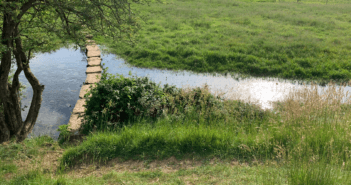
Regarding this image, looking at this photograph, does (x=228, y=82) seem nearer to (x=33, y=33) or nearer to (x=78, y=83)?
(x=78, y=83)

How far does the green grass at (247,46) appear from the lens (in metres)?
11.1

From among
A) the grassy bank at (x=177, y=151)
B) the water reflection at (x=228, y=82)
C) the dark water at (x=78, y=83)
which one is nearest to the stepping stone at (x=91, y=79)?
the dark water at (x=78, y=83)

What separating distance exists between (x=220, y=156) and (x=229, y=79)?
6000mm

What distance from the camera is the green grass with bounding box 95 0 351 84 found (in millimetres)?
11070

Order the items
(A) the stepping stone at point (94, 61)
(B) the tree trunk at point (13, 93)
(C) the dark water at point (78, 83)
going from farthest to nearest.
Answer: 1. (A) the stepping stone at point (94, 61)
2. (C) the dark water at point (78, 83)
3. (B) the tree trunk at point (13, 93)

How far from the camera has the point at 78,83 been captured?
9586 millimetres

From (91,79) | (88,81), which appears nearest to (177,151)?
(88,81)

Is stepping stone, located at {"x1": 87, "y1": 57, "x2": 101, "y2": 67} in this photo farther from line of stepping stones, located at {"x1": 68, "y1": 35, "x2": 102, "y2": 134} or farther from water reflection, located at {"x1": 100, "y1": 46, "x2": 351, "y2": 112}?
water reflection, located at {"x1": 100, "y1": 46, "x2": 351, "y2": 112}

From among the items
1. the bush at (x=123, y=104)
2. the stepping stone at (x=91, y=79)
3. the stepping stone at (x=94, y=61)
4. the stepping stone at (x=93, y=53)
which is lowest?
the bush at (x=123, y=104)

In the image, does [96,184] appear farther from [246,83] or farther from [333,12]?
[333,12]

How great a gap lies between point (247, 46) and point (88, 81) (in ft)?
26.6

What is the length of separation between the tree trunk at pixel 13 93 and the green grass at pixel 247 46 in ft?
16.3

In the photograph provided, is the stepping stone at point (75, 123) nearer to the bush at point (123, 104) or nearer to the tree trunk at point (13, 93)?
the bush at point (123, 104)

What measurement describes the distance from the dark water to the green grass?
0.73 m
